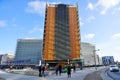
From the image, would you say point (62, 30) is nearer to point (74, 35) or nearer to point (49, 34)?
point (74, 35)

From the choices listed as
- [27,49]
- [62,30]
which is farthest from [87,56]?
[62,30]

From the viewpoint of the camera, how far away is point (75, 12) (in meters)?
133

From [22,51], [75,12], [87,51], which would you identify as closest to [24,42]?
[22,51]

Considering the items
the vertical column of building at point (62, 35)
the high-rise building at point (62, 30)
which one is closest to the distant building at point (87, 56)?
the high-rise building at point (62, 30)

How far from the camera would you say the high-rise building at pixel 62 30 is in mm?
127306

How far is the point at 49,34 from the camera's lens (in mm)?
124500

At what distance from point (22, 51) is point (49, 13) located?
240 feet

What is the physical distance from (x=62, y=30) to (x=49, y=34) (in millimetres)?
11549

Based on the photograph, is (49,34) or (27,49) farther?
(27,49)

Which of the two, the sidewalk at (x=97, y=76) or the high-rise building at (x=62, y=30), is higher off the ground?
the high-rise building at (x=62, y=30)

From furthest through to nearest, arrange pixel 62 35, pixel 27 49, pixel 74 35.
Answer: pixel 27 49
pixel 62 35
pixel 74 35

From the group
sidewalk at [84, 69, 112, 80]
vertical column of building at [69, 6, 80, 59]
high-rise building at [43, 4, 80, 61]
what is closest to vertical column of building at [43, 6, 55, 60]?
high-rise building at [43, 4, 80, 61]

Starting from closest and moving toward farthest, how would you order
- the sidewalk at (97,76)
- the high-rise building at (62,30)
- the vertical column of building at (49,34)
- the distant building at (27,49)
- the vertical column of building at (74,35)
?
the sidewalk at (97,76), the vertical column of building at (49,34), the high-rise building at (62,30), the vertical column of building at (74,35), the distant building at (27,49)

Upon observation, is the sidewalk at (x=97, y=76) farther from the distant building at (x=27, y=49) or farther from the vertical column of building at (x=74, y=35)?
the distant building at (x=27, y=49)
